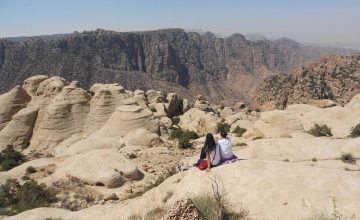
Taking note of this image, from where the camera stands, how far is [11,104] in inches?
1505

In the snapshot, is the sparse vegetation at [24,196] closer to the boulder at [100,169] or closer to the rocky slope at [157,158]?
the rocky slope at [157,158]

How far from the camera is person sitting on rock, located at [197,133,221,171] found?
1155cm

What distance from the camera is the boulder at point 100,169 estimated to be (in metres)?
20.4

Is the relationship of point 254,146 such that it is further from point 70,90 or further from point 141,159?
point 70,90

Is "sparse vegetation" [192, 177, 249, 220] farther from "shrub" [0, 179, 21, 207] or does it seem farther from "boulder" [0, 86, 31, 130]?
"boulder" [0, 86, 31, 130]

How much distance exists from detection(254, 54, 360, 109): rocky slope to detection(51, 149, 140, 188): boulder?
179 feet

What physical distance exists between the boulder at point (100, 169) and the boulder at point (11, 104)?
1751 cm

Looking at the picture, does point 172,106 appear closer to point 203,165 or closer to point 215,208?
point 203,165

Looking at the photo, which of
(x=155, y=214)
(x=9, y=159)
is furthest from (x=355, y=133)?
(x=9, y=159)

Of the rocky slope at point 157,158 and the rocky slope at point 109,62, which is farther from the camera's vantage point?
the rocky slope at point 109,62

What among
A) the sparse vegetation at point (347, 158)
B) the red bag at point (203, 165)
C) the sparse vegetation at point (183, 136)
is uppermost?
the red bag at point (203, 165)

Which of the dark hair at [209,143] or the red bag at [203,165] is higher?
the dark hair at [209,143]

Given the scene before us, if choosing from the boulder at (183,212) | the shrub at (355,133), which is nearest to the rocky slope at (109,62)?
the shrub at (355,133)

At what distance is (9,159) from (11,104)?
30.4 feet
